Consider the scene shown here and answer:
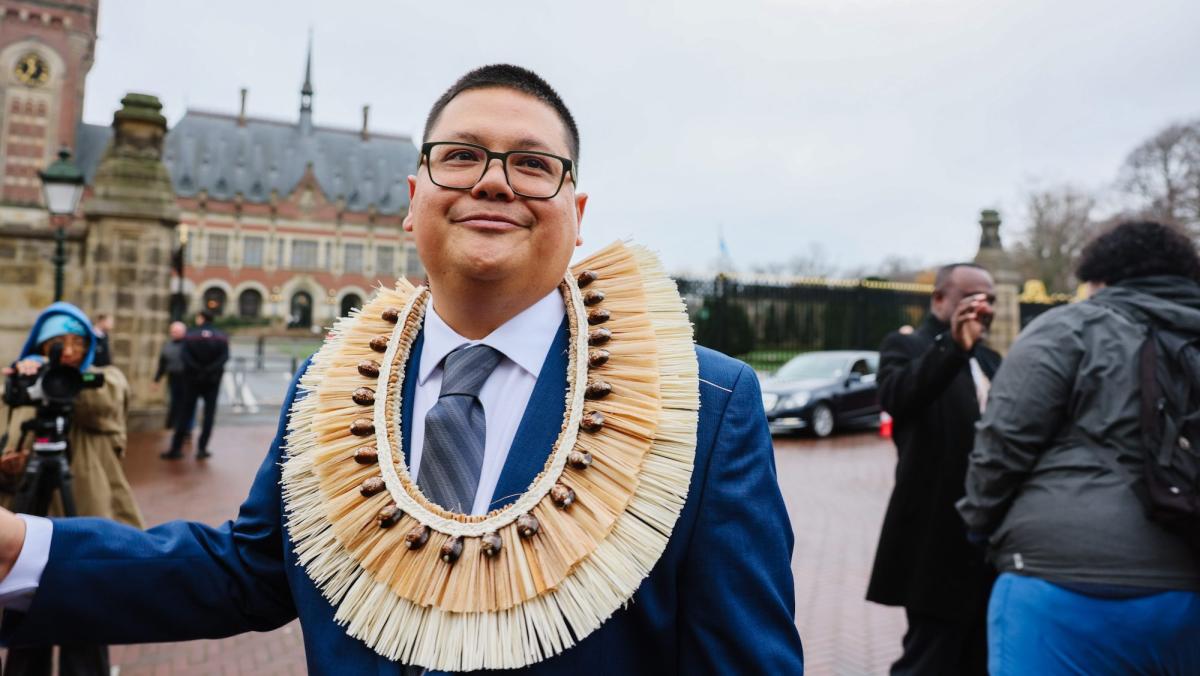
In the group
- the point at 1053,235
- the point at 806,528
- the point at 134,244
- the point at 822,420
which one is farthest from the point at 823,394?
the point at 1053,235

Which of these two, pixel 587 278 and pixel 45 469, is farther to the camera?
pixel 45 469

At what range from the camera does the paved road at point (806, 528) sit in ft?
13.4

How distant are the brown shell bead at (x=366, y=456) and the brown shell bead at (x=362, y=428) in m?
0.05

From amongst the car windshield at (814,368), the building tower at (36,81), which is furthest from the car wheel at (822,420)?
the building tower at (36,81)

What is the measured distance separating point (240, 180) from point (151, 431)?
52837mm

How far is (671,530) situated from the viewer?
1325 millimetres

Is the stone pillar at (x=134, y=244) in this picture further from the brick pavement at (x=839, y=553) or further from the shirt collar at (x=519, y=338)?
the shirt collar at (x=519, y=338)

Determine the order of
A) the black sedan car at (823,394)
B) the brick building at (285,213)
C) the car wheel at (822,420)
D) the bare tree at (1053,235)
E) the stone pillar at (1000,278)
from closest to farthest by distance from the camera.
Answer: the black sedan car at (823,394)
the car wheel at (822,420)
the stone pillar at (1000,278)
the bare tree at (1053,235)
the brick building at (285,213)

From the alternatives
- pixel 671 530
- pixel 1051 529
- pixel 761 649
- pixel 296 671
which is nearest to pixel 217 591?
pixel 671 530

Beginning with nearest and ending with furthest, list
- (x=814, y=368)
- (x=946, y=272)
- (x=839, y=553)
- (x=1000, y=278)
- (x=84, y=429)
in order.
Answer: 1. (x=946, y=272)
2. (x=84, y=429)
3. (x=839, y=553)
4. (x=814, y=368)
5. (x=1000, y=278)

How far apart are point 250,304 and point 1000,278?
5380 centimetres

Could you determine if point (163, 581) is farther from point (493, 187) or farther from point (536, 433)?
point (493, 187)

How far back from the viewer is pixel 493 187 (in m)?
1.44

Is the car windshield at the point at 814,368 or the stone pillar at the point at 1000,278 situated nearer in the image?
the car windshield at the point at 814,368
